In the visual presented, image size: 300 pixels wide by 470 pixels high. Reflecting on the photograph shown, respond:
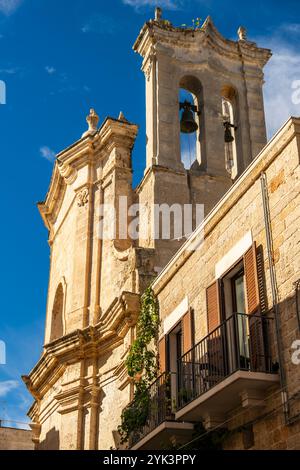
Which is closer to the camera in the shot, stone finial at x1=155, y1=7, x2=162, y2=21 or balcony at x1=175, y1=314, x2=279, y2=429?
balcony at x1=175, y1=314, x2=279, y2=429

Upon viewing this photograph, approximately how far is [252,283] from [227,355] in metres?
0.99

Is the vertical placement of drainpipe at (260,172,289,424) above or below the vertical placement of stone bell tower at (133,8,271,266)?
below

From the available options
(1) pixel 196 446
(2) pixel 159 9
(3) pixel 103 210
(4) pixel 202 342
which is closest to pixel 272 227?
(4) pixel 202 342

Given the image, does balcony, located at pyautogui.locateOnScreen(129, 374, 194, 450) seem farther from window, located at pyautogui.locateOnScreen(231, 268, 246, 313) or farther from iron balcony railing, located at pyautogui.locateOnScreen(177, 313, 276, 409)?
window, located at pyautogui.locateOnScreen(231, 268, 246, 313)

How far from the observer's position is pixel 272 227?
10.3m

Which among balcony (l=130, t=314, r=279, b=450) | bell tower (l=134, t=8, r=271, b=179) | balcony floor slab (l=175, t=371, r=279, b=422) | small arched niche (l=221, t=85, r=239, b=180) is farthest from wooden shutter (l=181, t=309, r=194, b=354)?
small arched niche (l=221, t=85, r=239, b=180)

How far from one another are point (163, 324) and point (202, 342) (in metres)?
2.39

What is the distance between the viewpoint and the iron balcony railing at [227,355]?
9656 millimetres

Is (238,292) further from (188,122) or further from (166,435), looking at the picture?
(188,122)

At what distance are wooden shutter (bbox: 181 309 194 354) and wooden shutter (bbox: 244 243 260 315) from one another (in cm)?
174

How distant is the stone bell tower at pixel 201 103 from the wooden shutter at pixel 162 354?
5.15 meters

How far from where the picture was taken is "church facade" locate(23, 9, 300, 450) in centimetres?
983

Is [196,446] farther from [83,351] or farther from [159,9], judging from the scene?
[159,9]
